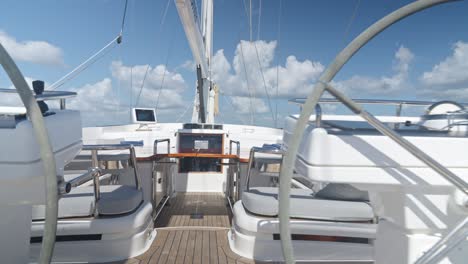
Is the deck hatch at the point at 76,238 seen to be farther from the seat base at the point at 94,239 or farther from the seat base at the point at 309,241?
the seat base at the point at 309,241

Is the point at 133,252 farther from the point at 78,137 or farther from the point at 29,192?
the point at 29,192

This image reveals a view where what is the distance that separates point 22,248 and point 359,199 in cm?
226

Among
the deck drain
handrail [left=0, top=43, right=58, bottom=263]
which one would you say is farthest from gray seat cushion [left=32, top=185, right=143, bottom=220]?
handrail [left=0, top=43, right=58, bottom=263]

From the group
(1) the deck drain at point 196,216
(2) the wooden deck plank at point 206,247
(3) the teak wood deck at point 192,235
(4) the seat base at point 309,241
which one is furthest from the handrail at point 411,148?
(1) the deck drain at point 196,216

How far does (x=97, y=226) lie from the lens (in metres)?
2.52

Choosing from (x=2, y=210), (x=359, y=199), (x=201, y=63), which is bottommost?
(x=359, y=199)

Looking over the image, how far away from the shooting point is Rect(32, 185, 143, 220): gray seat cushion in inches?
94.7

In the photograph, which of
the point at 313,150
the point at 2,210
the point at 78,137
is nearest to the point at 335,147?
the point at 313,150

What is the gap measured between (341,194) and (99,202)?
1879 mm

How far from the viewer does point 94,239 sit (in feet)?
8.38

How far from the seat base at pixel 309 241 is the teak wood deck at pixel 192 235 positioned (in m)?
0.17

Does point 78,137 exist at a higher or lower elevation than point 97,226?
higher

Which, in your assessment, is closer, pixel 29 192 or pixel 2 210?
pixel 29 192

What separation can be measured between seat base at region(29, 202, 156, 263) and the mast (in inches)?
103
